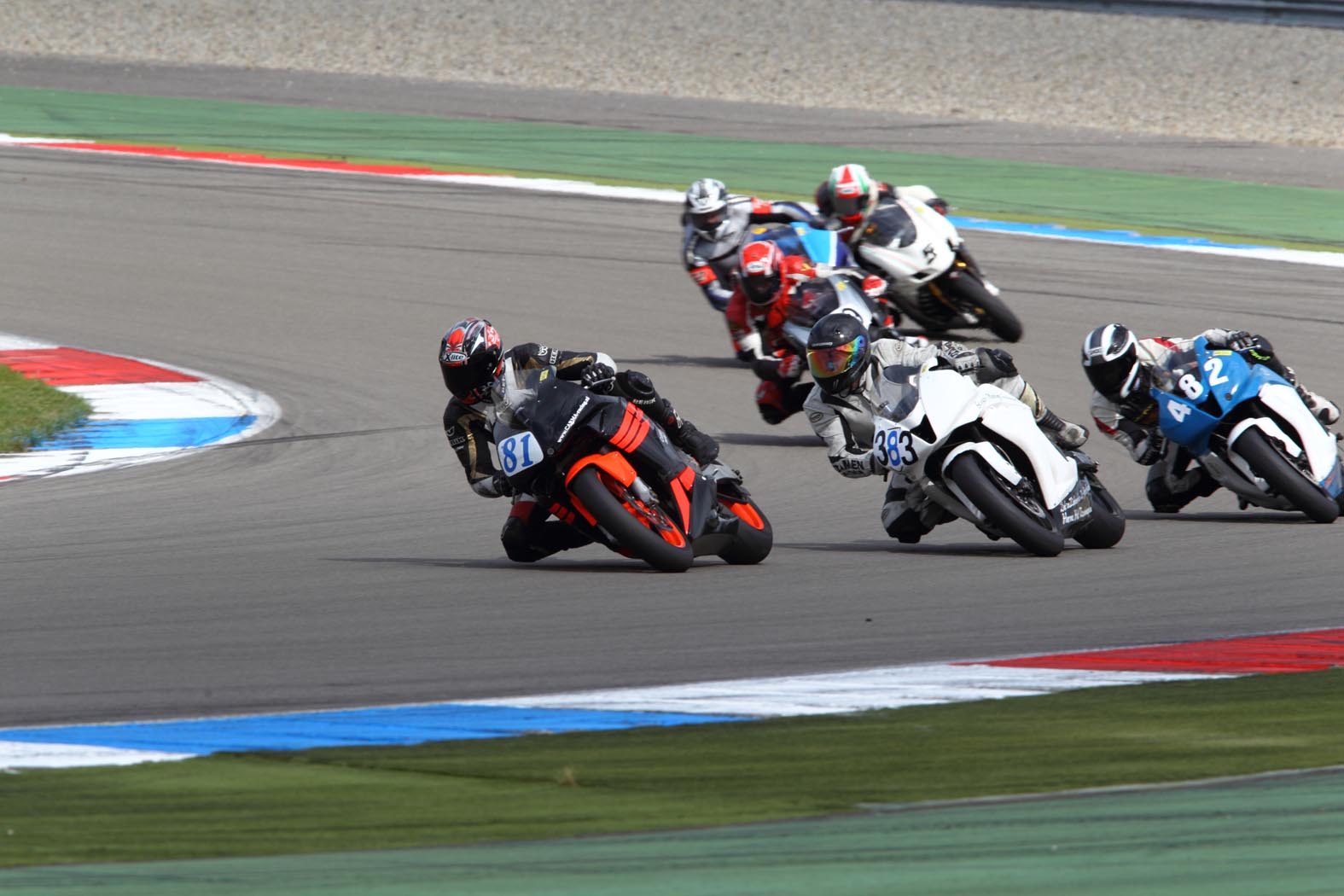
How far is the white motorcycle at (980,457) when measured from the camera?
982 cm

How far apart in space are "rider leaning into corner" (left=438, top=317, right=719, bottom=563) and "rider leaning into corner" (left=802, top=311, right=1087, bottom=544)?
706 mm

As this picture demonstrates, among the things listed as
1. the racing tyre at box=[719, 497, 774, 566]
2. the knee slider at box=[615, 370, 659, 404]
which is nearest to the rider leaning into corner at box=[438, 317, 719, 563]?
the knee slider at box=[615, 370, 659, 404]

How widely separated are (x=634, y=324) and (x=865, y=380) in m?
8.34

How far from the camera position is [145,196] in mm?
23672

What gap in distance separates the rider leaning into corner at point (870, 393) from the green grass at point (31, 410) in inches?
220

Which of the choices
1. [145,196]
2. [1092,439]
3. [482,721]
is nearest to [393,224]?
[145,196]

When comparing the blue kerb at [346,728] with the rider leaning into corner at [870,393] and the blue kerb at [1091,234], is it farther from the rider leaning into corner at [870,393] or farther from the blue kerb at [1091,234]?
the blue kerb at [1091,234]

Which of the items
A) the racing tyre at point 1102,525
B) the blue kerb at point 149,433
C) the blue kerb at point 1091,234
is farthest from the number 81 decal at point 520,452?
the blue kerb at point 1091,234

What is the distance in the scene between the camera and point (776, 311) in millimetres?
14461

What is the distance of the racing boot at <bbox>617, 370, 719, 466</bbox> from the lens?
9.53 meters

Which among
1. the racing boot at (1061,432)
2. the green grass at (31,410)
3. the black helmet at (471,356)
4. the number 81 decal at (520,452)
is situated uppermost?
the black helmet at (471,356)

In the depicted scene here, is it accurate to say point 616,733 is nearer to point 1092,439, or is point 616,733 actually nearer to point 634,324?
point 1092,439

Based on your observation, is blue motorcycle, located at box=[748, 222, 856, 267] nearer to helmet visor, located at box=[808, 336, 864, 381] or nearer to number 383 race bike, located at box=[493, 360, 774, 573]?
helmet visor, located at box=[808, 336, 864, 381]

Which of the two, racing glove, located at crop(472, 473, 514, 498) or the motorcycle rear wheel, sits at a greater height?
racing glove, located at crop(472, 473, 514, 498)
